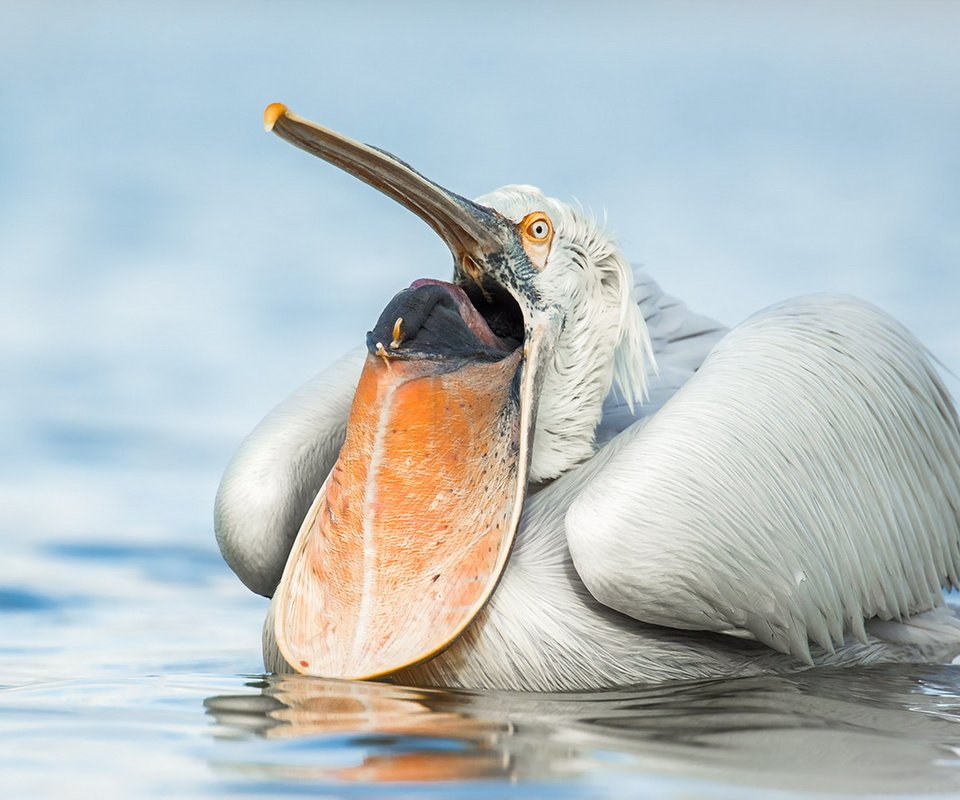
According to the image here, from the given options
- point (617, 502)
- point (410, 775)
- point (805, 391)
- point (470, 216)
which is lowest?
point (410, 775)

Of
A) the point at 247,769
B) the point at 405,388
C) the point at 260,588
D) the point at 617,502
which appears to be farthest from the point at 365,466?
the point at 247,769

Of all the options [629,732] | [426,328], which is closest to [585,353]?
[426,328]

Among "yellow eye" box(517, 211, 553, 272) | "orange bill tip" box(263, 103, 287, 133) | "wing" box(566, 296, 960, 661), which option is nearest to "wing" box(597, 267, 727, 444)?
"wing" box(566, 296, 960, 661)

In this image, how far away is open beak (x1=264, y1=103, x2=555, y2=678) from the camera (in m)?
3.25

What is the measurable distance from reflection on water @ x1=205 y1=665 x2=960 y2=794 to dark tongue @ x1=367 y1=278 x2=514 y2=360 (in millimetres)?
748

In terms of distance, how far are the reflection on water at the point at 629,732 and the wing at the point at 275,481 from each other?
23.3 inches

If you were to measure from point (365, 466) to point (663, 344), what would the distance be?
4.68ft

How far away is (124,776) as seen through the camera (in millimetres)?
2211

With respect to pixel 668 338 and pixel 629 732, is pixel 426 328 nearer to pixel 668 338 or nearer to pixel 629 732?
pixel 629 732

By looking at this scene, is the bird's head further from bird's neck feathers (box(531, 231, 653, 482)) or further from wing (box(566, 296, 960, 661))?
wing (box(566, 296, 960, 661))

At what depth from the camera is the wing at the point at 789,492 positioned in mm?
3094

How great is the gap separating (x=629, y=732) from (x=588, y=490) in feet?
2.28

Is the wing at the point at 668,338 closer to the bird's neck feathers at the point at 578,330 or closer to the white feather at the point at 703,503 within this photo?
the white feather at the point at 703,503

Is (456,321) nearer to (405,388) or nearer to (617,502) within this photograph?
(405,388)
